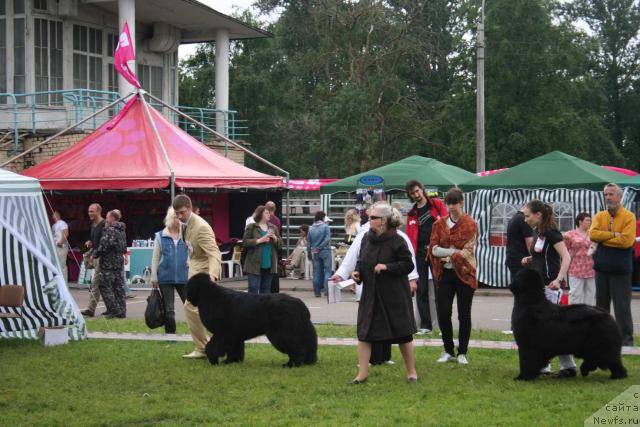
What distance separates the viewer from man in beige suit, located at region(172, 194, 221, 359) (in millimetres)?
11016

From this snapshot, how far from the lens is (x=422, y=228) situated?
12516mm

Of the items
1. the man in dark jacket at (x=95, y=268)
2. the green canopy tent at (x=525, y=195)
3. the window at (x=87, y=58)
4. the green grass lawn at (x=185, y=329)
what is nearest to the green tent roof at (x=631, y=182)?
the green canopy tent at (x=525, y=195)

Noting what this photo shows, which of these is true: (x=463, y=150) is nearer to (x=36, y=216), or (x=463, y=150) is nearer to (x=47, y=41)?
(x=47, y=41)

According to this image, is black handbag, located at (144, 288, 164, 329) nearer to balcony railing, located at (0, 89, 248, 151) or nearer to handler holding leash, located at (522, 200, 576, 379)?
handler holding leash, located at (522, 200, 576, 379)

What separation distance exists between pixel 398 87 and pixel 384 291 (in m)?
→ 35.1

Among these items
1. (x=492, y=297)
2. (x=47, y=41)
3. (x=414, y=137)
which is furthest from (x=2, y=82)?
(x=414, y=137)

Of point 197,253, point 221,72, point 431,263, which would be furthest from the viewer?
point 221,72

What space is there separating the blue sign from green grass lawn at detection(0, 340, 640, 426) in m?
13.0

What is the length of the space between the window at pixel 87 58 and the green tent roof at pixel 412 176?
33.5 ft

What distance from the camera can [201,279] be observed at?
10641 mm

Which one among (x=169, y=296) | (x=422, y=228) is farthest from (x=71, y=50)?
(x=422, y=228)

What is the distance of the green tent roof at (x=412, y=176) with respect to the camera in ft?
79.2

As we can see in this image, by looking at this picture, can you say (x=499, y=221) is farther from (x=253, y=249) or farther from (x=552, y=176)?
(x=253, y=249)

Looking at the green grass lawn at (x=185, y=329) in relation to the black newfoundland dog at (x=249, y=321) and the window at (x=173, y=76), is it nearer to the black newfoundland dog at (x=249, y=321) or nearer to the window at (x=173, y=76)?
the black newfoundland dog at (x=249, y=321)
